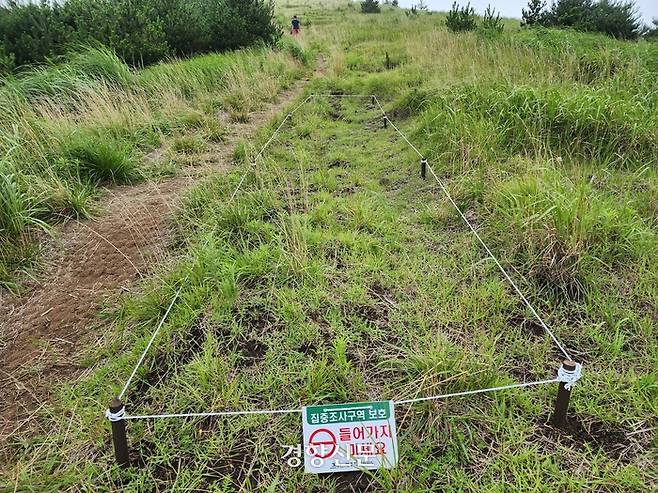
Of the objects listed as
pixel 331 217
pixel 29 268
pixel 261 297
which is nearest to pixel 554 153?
pixel 331 217

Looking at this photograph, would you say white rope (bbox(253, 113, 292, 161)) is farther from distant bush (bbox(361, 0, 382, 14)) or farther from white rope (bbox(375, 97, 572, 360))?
distant bush (bbox(361, 0, 382, 14))

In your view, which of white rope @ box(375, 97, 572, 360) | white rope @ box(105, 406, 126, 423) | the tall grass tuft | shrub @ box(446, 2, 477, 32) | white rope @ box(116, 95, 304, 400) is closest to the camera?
white rope @ box(105, 406, 126, 423)

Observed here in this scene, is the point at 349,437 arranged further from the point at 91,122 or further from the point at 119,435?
the point at 91,122

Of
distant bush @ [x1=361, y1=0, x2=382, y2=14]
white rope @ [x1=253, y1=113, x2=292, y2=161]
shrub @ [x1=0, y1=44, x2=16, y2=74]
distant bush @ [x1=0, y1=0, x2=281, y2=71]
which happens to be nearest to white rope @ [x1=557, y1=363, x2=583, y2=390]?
white rope @ [x1=253, y1=113, x2=292, y2=161]

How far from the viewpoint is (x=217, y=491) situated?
55.2 inches

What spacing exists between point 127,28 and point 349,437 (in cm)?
729

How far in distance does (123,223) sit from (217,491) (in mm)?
2121

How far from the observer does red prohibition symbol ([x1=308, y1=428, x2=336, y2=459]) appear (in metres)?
1.45

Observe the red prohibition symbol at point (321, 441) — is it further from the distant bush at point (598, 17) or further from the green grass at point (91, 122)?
the distant bush at point (598, 17)

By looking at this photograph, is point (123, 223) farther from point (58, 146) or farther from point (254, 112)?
point (254, 112)

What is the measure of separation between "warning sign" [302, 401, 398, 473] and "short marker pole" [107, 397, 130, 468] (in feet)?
1.87

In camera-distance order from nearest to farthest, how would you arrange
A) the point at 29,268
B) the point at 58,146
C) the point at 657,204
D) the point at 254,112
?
the point at 29,268
the point at 657,204
the point at 58,146
the point at 254,112

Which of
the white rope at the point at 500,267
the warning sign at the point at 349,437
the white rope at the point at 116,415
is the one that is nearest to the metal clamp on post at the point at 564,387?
the white rope at the point at 500,267

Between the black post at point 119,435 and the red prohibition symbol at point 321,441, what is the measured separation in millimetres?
598
